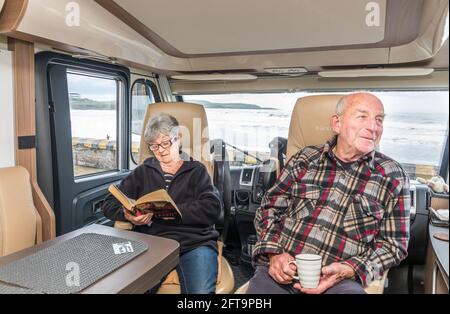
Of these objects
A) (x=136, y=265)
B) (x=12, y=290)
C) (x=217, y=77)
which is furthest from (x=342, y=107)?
(x=217, y=77)

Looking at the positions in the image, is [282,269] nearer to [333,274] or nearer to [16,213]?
[333,274]

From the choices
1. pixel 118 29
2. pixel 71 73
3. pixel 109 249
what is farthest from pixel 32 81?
pixel 109 249

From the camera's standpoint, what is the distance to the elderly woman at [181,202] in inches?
62.1

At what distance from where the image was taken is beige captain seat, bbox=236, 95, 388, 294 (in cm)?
157

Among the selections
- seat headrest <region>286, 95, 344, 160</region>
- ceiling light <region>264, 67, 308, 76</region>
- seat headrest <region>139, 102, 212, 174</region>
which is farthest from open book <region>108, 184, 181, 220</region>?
ceiling light <region>264, 67, 308, 76</region>

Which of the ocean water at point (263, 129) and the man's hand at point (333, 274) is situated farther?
the man's hand at point (333, 274)

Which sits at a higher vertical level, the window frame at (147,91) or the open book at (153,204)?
the window frame at (147,91)

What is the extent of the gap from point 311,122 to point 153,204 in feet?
2.85

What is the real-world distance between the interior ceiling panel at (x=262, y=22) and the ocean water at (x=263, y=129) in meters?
0.54

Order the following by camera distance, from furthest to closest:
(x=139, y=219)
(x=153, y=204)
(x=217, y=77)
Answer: (x=217, y=77)
(x=139, y=219)
(x=153, y=204)

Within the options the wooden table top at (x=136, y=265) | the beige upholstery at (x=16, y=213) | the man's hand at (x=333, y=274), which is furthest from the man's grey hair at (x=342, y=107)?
the beige upholstery at (x=16, y=213)

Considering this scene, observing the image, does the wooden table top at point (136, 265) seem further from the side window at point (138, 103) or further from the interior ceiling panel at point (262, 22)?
the side window at point (138, 103)

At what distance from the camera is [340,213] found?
1314 millimetres

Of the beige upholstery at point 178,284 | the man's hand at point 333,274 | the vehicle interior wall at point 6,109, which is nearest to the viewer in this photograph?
the man's hand at point 333,274
